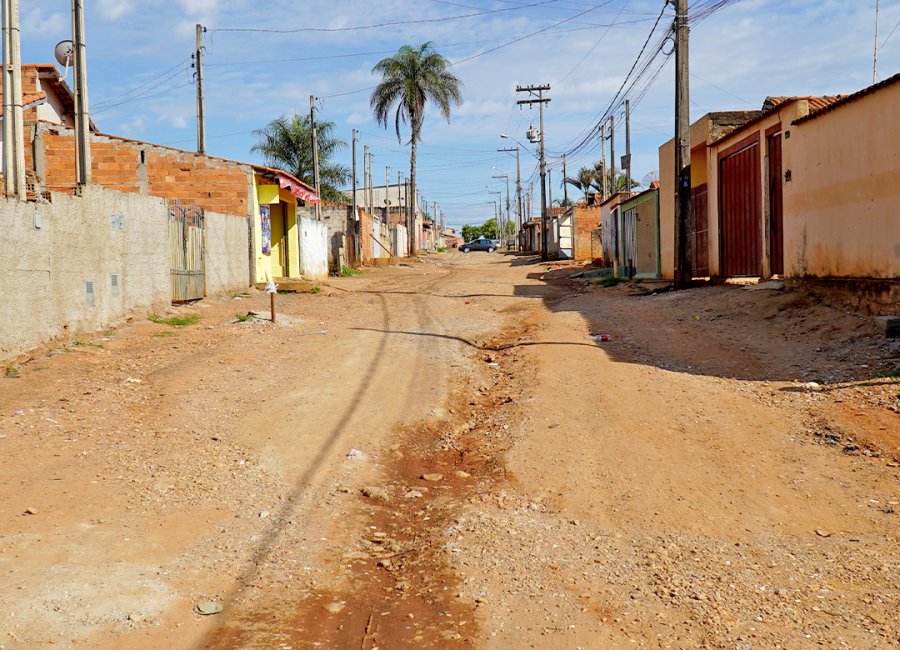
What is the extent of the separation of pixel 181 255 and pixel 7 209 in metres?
6.39

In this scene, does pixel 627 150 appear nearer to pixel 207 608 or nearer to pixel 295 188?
pixel 295 188

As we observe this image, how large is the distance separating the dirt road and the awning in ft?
36.4

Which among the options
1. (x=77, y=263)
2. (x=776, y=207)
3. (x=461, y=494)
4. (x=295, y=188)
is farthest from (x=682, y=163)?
(x=461, y=494)

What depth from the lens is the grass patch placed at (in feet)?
42.6

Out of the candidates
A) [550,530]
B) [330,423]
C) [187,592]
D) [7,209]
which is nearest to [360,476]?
[330,423]

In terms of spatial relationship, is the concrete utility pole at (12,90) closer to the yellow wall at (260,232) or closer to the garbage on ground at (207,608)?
the garbage on ground at (207,608)

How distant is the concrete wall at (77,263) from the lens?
8820mm

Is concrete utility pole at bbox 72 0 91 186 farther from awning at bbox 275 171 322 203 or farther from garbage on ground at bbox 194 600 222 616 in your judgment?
garbage on ground at bbox 194 600 222 616

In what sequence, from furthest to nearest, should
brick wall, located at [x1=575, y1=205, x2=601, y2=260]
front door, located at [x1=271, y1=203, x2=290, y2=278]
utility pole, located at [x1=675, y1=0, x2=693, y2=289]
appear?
brick wall, located at [x1=575, y1=205, x2=601, y2=260] → front door, located at [x1=271, y1=203, x2=290, y2=278] → utility pole, located at [x1=675, y1=0, x2=693, y2=289]

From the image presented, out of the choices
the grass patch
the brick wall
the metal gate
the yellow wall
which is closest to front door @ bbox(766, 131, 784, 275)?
the grass patch

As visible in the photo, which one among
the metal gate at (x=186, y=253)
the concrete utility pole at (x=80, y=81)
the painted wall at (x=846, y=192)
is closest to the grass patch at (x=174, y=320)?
the metal gate at (x=186, y=253)

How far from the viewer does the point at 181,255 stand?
15.1 meters

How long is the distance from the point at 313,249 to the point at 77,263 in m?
16.2

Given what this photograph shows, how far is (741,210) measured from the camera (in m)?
15.4
